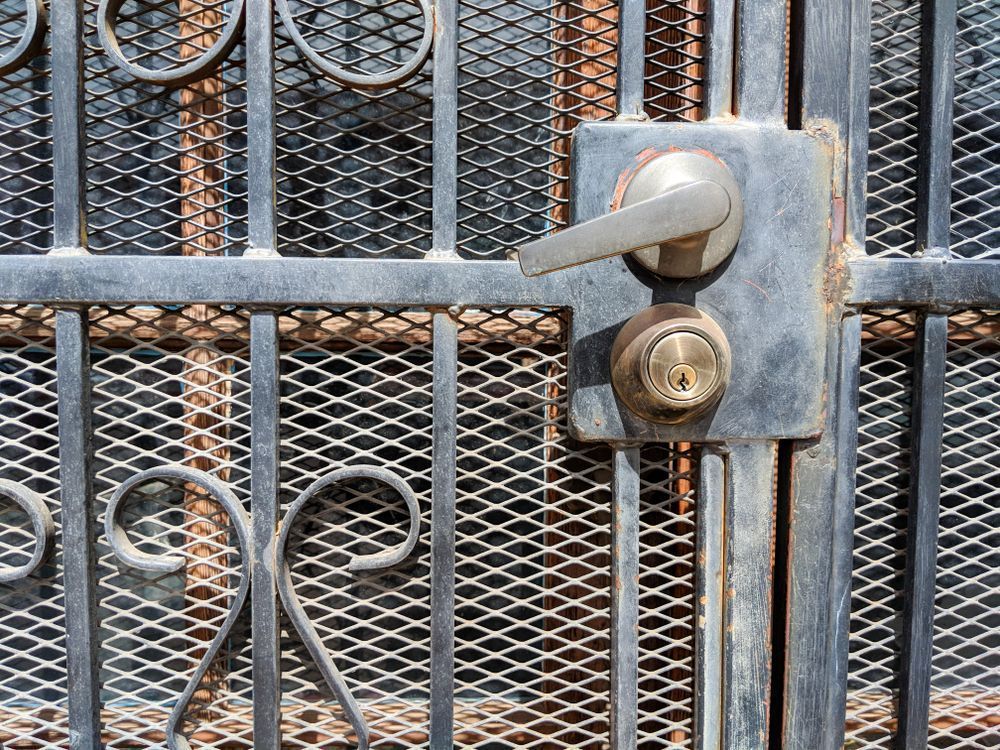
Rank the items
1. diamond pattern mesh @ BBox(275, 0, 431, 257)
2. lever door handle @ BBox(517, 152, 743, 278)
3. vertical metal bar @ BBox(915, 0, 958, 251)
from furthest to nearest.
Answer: diamond pattern mesh @ BBox(275, 0, 431, 257)
vertical metal bar @ BBox(915, 0, 958, 251)
lever door handle @ BBox(517, 152, 743, 278)

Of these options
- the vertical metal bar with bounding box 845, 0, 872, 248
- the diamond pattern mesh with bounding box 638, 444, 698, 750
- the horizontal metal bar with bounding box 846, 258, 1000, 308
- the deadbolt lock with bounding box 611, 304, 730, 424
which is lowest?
the diamond pattern mesh with bounding box 638, 444, 698, 750

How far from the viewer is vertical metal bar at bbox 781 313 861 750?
2.21ft

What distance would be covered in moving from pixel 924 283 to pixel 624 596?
1.41 ft

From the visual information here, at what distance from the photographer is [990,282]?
0.68 meters

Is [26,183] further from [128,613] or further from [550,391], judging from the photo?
[550,391]

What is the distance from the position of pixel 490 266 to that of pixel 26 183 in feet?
2.14

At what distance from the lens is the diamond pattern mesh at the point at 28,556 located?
69cm

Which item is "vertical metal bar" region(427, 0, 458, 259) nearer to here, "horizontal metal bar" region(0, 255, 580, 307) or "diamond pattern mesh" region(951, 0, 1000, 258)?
"horizontal metal bar" region(0, 255, 580, 307)

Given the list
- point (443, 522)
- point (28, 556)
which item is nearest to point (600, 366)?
point (443, 522)

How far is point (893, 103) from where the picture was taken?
0.83 meters

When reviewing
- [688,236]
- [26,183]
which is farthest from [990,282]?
[26,183]

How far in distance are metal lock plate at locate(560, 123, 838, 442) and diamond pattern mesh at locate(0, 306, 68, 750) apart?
1.82 ft

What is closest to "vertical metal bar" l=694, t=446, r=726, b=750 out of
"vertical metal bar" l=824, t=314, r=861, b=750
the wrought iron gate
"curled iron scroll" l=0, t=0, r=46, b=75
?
the wrought iron gate

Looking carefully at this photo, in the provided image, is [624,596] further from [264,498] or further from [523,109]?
[523,109]
